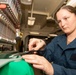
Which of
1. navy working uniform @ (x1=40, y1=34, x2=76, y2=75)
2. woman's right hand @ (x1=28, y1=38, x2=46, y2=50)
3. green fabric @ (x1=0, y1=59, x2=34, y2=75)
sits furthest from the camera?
woman's right hand @ (x1=28, y1=38, x2=46, y2=50)

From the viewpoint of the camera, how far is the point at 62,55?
1.19 meters

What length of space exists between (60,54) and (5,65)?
678 mm

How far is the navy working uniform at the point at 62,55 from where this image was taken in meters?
0.88

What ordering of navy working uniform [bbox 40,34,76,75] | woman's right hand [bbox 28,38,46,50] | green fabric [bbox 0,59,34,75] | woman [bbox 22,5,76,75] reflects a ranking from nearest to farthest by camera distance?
green fabric [bbox 0,59,34,75], navy working uniform [bbox 40,34,76,75], woman [bbox 22,5,76,75], woman's right hand [bbox 28,38,46,50]

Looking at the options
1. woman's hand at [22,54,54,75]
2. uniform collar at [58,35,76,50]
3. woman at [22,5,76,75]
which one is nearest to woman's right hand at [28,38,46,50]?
woman at [22,5,76,75]

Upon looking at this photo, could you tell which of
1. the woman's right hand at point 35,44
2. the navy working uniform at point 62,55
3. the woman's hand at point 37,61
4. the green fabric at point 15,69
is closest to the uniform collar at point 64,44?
the navy working uniform at point 62,55

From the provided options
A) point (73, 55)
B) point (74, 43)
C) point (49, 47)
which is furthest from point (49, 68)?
point (49, 47)

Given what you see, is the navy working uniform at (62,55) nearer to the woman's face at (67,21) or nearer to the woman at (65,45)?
the woman at (65,45)

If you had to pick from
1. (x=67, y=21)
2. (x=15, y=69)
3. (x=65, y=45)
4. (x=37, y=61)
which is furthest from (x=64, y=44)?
(x=15, y=69)

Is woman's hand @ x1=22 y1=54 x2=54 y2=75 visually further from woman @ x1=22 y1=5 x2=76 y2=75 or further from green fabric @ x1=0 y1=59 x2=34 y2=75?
woman @ x1=22 y1=5 x2=76 y2=75

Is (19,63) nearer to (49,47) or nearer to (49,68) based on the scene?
(49,68)

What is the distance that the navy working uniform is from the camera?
0.88 metres

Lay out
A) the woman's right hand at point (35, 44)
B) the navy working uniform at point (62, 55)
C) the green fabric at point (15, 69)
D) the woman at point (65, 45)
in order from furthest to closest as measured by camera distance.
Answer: the woman's right hand at point (35, 44)
the woman at point (65, 45)
the navy working uniform at point (62, 55)
the green fabric at point (15, 69)

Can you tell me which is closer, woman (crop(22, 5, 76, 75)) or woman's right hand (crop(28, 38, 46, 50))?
woman (crop(22, 5, 76, 75))
